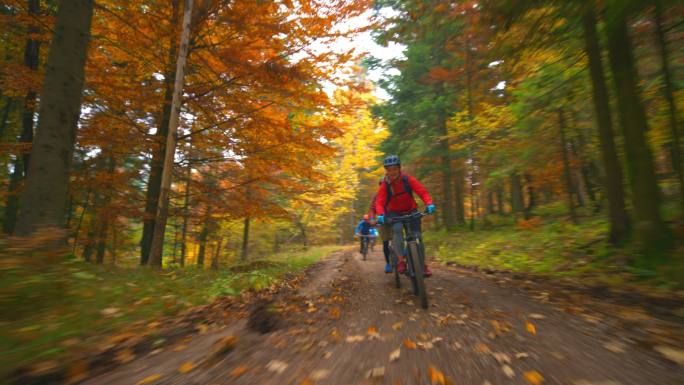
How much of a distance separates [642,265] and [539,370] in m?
4.18

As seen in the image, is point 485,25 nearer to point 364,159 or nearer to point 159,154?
point 159,154

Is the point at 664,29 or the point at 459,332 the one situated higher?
the point at 664,29

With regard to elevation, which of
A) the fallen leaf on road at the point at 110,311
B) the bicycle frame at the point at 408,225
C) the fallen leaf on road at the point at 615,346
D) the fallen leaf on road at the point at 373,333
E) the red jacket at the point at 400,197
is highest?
the red jacket at the point at 400,197

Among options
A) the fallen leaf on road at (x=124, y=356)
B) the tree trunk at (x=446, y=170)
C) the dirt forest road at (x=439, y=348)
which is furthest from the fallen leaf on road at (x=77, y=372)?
the tree trunk at (x=446, y=170)

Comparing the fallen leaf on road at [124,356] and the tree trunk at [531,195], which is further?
the tree trunk at [531,195]

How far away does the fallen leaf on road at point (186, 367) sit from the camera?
2.55 metres

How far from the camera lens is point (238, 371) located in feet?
8.25

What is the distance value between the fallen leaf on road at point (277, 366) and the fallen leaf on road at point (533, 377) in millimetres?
1905

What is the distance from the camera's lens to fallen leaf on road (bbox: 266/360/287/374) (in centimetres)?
254

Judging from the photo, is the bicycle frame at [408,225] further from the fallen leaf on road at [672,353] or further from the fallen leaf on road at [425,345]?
the fallen leaf on road at [672,353]

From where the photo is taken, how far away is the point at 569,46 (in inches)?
247

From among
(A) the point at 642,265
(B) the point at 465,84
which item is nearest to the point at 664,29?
(A) the point at 642,265

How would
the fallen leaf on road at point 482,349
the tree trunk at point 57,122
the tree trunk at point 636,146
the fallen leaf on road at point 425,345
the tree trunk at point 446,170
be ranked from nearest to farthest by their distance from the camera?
the fallen leaf on road at point 482,349 → the fallen leaf on road at point 425,345 → the tree trunk at point 57,122 → the tree trunk at point 636,146 → the tree trunk at point 446,170

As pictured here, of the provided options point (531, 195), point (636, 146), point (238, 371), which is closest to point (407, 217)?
point (238, 371)
